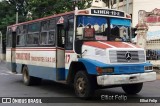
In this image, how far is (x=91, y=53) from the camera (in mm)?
10938

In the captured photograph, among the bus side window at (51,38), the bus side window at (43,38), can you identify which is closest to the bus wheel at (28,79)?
the bus side window at (43,38)

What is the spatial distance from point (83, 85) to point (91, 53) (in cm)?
104

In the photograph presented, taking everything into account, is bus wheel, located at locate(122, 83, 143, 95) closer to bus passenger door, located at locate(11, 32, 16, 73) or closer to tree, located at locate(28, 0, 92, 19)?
bus passenger door, located at locate(11, 32, 16, 73)

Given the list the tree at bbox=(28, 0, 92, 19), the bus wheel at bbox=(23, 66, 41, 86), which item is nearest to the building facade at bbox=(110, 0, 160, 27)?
the tree at bbox=(28, 0, 92, 19)

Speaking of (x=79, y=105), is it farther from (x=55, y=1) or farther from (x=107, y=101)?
(x=55, y=1)

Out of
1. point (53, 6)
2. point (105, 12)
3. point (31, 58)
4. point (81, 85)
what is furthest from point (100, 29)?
point (53, 6)

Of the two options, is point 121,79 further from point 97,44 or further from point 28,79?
point 28,79

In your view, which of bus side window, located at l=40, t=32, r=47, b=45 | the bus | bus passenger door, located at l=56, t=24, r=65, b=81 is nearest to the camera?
the bus

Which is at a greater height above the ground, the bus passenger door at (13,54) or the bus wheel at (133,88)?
the bus passenger door at (13,54)

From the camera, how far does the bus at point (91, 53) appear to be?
10594 mm

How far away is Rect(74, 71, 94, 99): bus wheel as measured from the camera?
10.8 m

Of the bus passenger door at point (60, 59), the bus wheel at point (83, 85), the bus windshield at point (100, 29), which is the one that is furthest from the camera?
the bus passenger door at point (60, 59)

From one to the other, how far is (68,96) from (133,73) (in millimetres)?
2474

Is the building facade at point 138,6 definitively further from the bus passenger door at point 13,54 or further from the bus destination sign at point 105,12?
the bus destination sign at point 105,12
